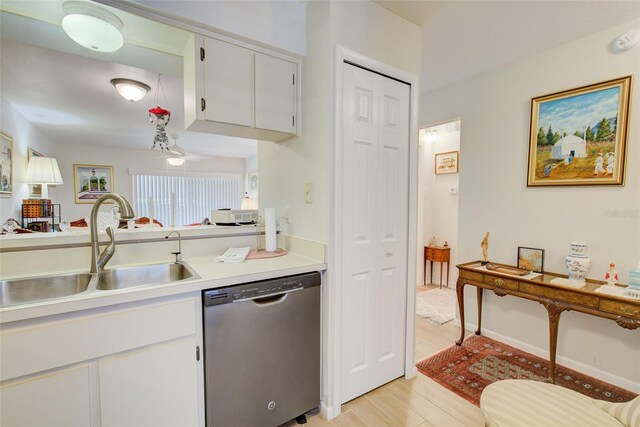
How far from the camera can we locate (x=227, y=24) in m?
1.52

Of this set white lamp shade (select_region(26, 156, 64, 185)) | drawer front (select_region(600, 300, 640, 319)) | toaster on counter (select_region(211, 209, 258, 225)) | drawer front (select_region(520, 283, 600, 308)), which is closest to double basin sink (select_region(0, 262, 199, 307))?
toaster on counter (select_region(211, 209, 258, 225))

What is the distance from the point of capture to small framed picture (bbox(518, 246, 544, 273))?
2240 millimetres

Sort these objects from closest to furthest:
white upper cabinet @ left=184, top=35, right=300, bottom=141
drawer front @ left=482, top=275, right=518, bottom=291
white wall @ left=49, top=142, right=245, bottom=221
Result: 1. white upper cabinet @ left=184, top=35, right=300, bottom=141
2. drawer front @ left=482, top=275, right=518, bottom=291
3. white wall @ left=49, top=142, right=245, bottom=221

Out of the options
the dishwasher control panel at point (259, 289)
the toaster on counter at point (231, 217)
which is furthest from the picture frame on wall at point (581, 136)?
the toaster on counter at point (231, 217)

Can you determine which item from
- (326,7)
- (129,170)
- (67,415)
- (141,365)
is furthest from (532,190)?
(129,170)

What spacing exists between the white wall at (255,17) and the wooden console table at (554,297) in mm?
2218

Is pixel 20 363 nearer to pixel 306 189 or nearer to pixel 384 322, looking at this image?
pixel 306 189

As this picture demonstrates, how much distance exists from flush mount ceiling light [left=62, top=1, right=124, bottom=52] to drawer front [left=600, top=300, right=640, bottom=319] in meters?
3.17

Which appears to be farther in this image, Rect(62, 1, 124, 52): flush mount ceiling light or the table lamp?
the table lamp

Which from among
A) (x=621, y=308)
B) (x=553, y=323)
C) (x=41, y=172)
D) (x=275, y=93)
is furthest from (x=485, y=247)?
(x=41, y=172)

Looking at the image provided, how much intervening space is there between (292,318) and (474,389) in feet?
4.62

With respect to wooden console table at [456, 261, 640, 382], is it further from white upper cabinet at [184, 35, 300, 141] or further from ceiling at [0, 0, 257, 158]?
ceiling at [0, 0, 257, 158]

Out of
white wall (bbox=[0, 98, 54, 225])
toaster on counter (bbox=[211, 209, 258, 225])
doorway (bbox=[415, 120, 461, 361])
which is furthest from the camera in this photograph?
doorway (bbox=[415, 120, 461, 361])

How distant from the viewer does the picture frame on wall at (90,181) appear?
5.57 metres
